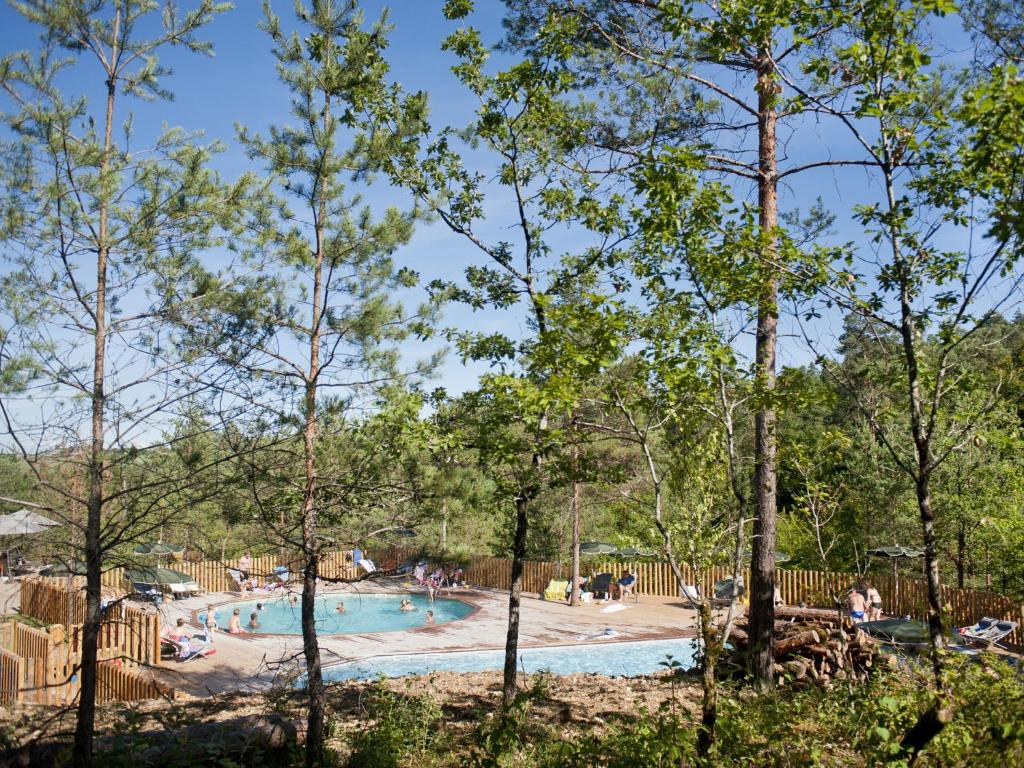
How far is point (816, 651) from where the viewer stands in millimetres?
9109

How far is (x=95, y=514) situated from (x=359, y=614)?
19.0 meters

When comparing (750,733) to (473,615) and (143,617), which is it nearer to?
(143,617)

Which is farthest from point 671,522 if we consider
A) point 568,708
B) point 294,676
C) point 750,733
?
point 294,676

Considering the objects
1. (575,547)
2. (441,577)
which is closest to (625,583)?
(575,547)

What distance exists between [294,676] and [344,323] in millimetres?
3146

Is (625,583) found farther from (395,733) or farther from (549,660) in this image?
(395,733)

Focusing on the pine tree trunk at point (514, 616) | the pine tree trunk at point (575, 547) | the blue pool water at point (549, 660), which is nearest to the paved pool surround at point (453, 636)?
the blue pool water at point (549, 660)

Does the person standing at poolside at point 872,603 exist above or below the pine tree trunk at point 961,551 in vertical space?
below

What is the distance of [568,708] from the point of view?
7.39m

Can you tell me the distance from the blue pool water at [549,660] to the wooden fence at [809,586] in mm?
1828

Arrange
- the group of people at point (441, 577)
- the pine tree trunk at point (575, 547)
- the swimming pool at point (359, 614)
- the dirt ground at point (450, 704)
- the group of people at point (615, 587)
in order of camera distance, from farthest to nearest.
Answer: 1. the group of people at point (441, 577)
2. the group of people at point (615, 587)
3. the swimming pool at point (359, 614)
4. the pine tree trunk at point (575, 547)
5. the dirt ground at point (450, 704)

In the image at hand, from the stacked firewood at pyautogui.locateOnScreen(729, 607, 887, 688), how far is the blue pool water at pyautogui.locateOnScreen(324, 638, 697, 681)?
158 inches

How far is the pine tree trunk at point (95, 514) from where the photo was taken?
4863mm

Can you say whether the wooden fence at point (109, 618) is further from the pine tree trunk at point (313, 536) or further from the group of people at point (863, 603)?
the group of people at point (863, 603)
